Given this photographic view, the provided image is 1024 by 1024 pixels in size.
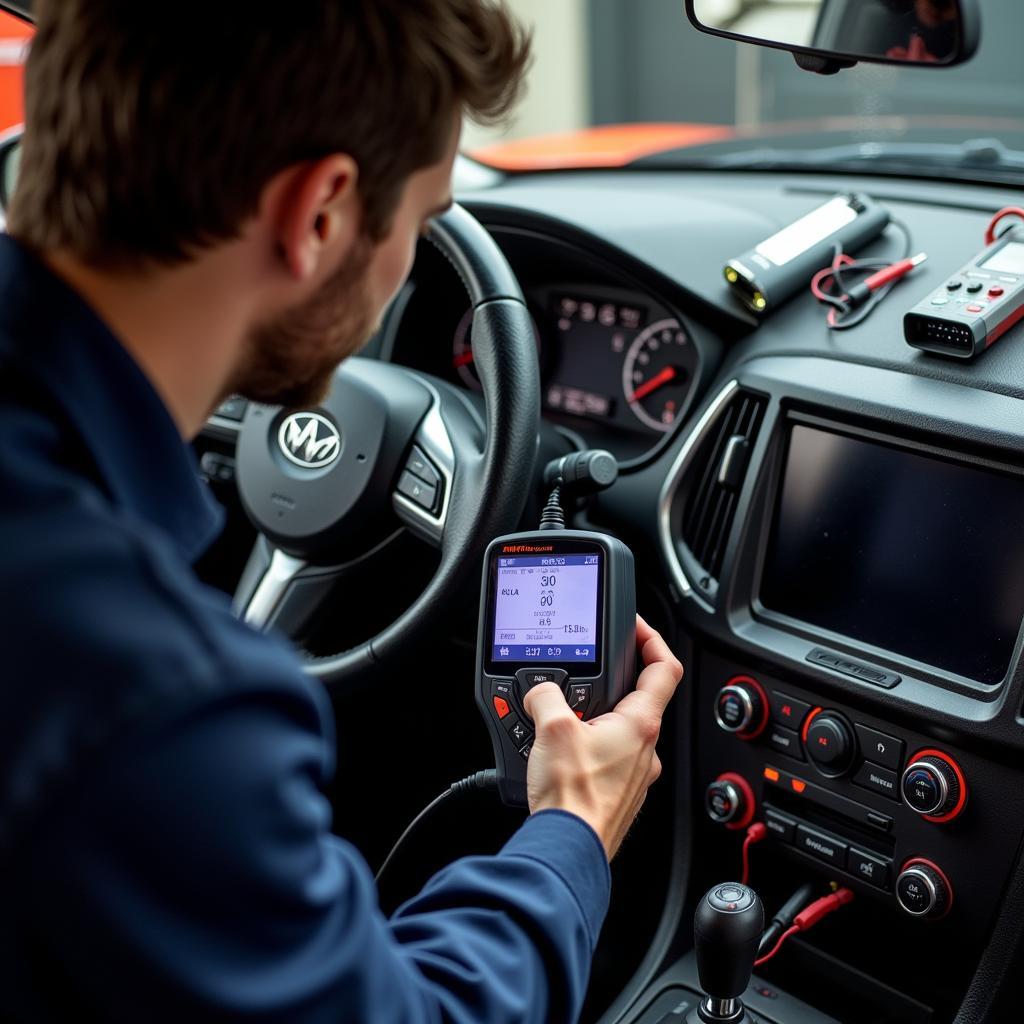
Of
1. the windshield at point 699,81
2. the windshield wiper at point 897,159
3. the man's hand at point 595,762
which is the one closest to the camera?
the man's hand at point 595,762

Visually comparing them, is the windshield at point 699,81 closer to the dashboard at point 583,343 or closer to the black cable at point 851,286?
the dashboard at point 583,343

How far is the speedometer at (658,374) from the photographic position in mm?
1796

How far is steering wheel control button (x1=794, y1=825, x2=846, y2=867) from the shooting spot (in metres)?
1.52

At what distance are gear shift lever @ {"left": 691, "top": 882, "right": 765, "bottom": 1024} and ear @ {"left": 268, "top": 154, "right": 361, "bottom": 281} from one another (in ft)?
2.73

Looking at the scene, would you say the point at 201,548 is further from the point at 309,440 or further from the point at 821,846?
the point at 821,846

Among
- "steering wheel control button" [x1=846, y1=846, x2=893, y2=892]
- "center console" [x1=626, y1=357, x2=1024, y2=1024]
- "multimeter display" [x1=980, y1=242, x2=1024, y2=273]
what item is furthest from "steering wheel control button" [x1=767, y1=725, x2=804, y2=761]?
"multimeter display" [x1=980, y1=242, x2=1024, y2=273]

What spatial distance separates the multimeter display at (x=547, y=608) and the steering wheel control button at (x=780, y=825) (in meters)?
0.47

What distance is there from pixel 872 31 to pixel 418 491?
2.36 ft

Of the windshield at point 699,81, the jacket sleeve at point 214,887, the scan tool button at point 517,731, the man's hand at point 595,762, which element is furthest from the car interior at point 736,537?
the windshield at point 699,81

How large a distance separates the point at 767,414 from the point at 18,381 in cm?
103

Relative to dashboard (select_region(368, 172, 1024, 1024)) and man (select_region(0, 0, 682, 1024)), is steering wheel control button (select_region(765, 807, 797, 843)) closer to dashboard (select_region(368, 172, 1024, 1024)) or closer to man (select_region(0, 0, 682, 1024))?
dashboard (select_region(368, 172, 1024, 1024))

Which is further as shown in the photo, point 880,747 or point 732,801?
point 732,801

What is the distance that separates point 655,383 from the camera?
6.00 ft

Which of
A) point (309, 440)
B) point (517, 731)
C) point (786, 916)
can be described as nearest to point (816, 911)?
point (786, 916)
